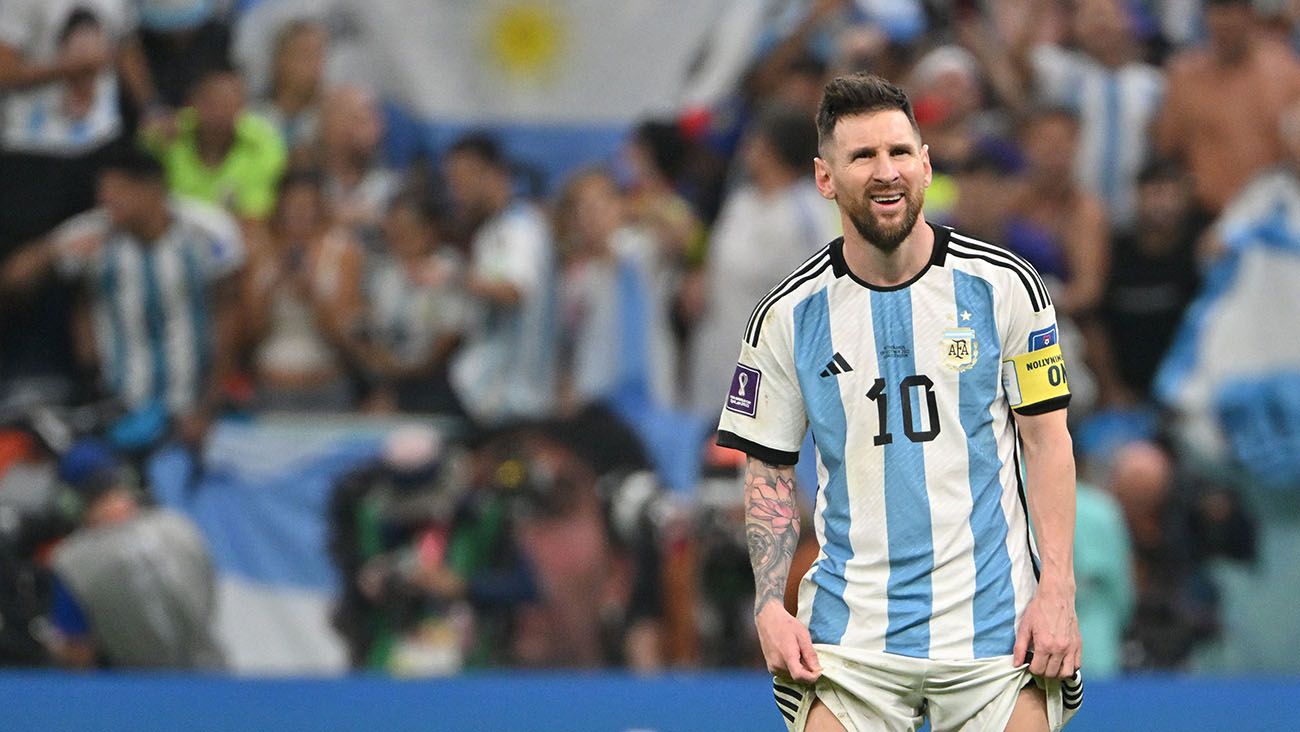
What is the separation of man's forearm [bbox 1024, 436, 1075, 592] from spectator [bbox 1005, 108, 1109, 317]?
4.46 m

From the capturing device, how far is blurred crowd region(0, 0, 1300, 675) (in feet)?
25.3

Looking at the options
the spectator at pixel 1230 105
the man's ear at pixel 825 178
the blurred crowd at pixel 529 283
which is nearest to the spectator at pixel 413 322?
the blurred crowd at pixel 529 283

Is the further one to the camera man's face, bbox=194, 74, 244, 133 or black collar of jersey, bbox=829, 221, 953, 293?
man's face, bbox=194, 74, 244, 133

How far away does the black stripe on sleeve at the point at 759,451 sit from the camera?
373 centimetres

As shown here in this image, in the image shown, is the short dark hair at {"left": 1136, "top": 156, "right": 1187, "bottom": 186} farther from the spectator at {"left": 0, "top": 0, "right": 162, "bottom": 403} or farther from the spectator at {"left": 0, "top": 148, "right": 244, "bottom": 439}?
the spectator at {"left": 0, "top": 0, "right": 162, "bottom": 403}

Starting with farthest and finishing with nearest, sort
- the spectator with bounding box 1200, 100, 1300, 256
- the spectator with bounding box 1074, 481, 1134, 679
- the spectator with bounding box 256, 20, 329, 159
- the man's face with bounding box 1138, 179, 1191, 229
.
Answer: the spectator with bounding box 256, 20, 329, 159
the man's face with bounding box 1138, 179, 1191, 229
the spectator with bounding box 1200, 100, 1300, 256
the spectator with bounding box 1074, 481, 1134, 679

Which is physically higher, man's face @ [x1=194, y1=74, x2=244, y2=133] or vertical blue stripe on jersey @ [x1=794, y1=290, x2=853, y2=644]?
man's face @ [x1=194, y1=74, x2=244, y2=133]

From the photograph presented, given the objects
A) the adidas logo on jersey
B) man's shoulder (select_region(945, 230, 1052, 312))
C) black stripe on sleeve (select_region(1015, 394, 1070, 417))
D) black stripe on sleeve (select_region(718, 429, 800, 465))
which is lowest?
black stripe on sleeve (select_region(718, 429, 800, 465))

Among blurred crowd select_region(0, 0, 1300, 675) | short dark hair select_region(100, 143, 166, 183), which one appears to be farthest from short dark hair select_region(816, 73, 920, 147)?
short dark hair select_region(100, 143, 166, 183)

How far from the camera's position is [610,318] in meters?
8.38

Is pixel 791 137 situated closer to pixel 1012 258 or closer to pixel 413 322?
pixel 413 322

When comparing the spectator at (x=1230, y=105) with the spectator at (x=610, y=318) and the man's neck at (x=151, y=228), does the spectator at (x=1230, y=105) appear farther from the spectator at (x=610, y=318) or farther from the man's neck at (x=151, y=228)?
the man's neck at (x=151, y=228)

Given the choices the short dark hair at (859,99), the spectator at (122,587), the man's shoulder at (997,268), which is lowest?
the spectator at (122,587)

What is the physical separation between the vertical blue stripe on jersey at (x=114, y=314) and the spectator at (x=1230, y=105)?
4838 mm
